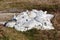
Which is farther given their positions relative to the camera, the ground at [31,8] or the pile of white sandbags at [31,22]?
the pile of white sandbags at [31,22]

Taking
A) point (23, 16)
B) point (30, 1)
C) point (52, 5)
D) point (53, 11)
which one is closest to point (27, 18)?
point (23, 16)

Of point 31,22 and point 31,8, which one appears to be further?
point 31,8

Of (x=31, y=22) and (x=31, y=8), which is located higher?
(x=31, y=8)

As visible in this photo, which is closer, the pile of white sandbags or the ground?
the ground

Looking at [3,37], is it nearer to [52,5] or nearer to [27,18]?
[27,18]
